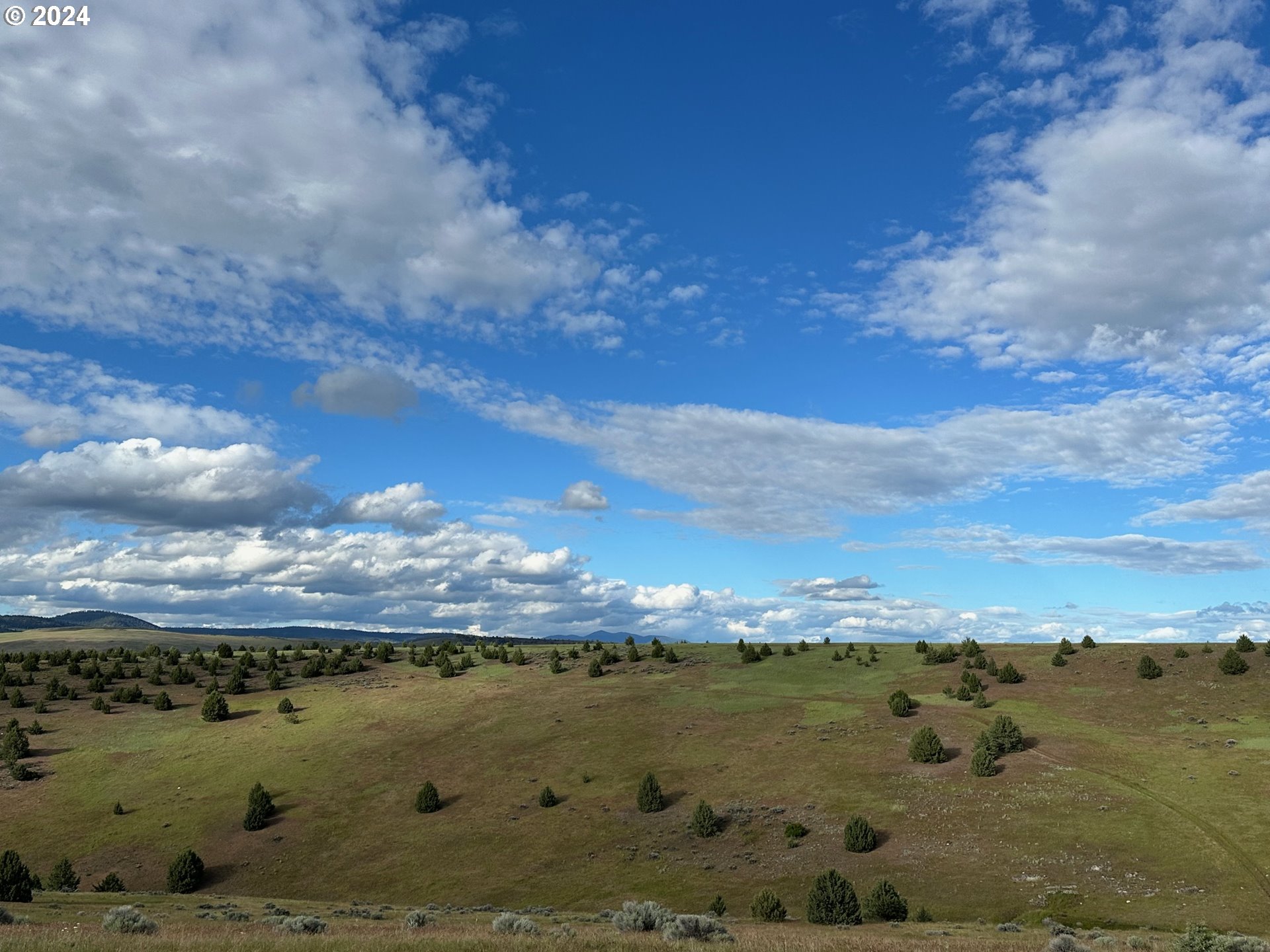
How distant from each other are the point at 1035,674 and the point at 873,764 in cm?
3240

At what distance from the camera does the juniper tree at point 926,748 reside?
5747cm

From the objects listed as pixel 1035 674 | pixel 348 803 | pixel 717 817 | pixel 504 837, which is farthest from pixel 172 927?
pixel 1035 674

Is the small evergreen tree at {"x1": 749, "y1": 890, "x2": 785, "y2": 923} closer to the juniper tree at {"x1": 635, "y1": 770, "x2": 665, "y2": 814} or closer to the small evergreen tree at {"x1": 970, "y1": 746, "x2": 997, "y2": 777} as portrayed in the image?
the juniper tree at {"x1": 635, "y1": 770, "x2": 665, "y2": 814}

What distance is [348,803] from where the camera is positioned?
6344 cm

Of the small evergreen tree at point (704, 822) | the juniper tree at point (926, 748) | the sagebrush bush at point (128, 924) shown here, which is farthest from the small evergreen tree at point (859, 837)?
the sagebrush bush at point (128, 924)

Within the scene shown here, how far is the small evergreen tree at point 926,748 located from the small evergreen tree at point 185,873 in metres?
53.7

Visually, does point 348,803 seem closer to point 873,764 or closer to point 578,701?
point 578,701

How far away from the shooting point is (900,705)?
68.9 meters

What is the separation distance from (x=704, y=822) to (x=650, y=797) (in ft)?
20.0

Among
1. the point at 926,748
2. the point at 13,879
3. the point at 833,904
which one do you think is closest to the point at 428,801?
the point at 13,879

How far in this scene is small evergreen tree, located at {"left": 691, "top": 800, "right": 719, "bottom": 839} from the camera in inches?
2040

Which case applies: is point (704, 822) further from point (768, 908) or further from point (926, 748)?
point (926, 748)

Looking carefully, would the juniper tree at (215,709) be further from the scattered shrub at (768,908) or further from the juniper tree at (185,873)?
the scattered shrub at (768,908)

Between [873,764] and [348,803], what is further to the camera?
[348,803]
